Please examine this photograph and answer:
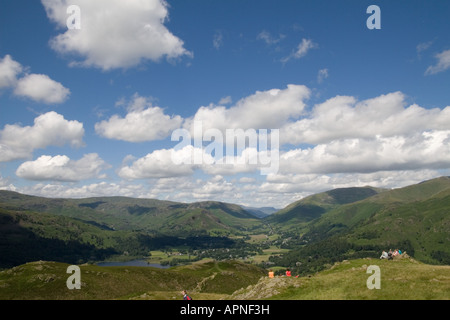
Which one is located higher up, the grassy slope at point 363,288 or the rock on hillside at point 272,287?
the grassy slope at point 363,288

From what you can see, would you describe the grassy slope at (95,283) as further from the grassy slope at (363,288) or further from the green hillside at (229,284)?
the grassy slope at (363,288)

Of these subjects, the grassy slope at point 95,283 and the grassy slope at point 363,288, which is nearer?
the grassy slope at point 363,288

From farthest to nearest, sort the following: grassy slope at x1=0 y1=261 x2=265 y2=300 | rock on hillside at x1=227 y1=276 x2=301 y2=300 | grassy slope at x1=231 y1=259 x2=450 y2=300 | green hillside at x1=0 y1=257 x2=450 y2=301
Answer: grassy slope at x1=0 y1=261 x2=265 y2=300, rock on hillside at x1=227 y1=276 x2=301 y2=300, green hillside at x1=0 y1=257 x2=450 y2=301, grassy slope at x1=231 y1=259 x2=450 y2=300

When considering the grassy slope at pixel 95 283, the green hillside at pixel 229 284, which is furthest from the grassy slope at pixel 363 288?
the grassy slope at pixel 95 283

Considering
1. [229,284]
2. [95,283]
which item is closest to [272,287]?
[95,283]

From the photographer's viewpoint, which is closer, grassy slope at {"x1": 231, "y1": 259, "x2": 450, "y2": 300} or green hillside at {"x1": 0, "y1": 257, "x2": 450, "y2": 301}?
grassy slope at {"x1": 231, "y1": 259, "x2": 450, "y2": 300}

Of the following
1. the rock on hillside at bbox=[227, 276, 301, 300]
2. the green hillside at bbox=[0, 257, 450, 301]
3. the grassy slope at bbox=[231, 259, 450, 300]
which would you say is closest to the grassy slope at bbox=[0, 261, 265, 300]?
the green hillside at bbox=[0, 257, 450, 301]

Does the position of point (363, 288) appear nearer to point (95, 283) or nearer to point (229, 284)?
point (95, 283)

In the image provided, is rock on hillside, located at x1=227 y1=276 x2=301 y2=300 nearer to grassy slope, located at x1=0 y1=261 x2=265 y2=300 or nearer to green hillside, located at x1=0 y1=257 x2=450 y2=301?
green hillside, located at x1=0 y1=257 x2=450 y2=301

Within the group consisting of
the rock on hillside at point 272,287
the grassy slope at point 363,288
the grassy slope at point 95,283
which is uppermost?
the grassy slope at point 363,288
